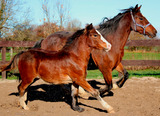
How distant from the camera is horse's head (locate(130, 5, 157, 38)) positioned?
15.4 feet

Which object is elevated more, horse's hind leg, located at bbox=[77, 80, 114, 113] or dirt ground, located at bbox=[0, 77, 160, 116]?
horse's hind leg, located at bbox=[77, 80, 114, 113]

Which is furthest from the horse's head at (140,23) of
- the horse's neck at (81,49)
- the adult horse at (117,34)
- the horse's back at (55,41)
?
the horse's back at (55,41)

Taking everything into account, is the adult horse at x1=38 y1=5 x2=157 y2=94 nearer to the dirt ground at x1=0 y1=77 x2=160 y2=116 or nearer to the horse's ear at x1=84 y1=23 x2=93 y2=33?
the dirt ground at x1=0 y1=77 x2=160 y2=116

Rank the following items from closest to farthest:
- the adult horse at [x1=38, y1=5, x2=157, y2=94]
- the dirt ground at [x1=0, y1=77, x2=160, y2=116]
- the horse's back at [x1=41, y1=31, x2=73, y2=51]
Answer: the dirt ground at [x1=0, y1=77, x2=160, y2=116]
the adult horse at [x1=38, y1=5, x2=157, y2=94]
the horse's back at [x1=41, y1=31, x2=73, y2=51]

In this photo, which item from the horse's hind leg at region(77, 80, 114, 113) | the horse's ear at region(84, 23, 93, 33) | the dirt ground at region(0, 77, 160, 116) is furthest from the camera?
the horse's ear at region(84, 23, 93, 33)

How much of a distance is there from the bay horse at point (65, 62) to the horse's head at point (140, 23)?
1.43 metres

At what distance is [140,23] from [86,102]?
8.02ft

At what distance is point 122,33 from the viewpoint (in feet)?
15.4

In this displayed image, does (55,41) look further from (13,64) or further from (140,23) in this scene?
(140,23)

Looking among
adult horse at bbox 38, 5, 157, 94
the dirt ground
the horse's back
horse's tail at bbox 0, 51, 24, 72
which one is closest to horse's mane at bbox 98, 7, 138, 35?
adult horse at bbox 38, 5, 157, 94

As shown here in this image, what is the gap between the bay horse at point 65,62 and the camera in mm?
3649

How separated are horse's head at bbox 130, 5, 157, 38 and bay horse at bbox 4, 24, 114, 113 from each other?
4.69 ft

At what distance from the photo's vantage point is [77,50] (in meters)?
3.75

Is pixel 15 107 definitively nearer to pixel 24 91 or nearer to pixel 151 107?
pixel 24 91
